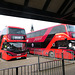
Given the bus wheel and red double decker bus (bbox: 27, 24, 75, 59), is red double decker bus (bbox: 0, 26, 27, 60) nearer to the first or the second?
red double decker bus (bbox: 27, 24, 75, 59)

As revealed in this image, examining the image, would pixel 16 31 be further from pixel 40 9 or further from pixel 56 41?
pixel 40 9

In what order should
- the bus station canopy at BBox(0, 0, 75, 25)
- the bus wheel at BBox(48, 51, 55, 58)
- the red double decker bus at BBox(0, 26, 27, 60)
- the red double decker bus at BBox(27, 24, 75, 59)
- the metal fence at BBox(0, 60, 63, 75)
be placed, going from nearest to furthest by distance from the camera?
the bus station canopy at BBox(0, 0, 75, 25), the metal fence at BBox(0, 60, 63, 75), the red double decker bus at BBox(27, 24, 75, 59), the red double decker bus at BBox(0, 26, 27, 60), the bus wheel at BBox(48, 51, 55, 58)

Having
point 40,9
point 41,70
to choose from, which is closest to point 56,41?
point 41,70

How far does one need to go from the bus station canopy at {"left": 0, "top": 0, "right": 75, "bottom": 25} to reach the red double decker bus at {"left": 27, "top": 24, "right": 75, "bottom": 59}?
5845 millimetres

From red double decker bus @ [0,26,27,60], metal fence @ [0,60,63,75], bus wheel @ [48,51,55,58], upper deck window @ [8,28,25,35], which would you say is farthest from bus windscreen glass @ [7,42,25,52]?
metal fence @ [0,60,63,75]

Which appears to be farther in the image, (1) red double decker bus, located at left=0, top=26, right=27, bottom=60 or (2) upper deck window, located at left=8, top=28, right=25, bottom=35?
(2) upper deck window, located at left=8, top=28, right=25, bottom=35

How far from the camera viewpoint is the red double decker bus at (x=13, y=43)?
28.3ft

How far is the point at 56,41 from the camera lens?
9430 millimetres

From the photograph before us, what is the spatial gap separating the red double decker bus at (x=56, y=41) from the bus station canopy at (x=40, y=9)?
584 centimetres

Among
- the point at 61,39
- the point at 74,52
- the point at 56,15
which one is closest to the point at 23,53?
the point at 61,39

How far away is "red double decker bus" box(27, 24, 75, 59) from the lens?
8.45 metres

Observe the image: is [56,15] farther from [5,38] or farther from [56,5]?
[5,38]

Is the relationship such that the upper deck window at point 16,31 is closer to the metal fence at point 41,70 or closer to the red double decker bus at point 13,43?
the red double decker bus at point 13,43

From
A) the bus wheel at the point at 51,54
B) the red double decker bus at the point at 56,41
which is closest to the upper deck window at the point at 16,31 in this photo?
the red double decker bus at the point at 56,41
